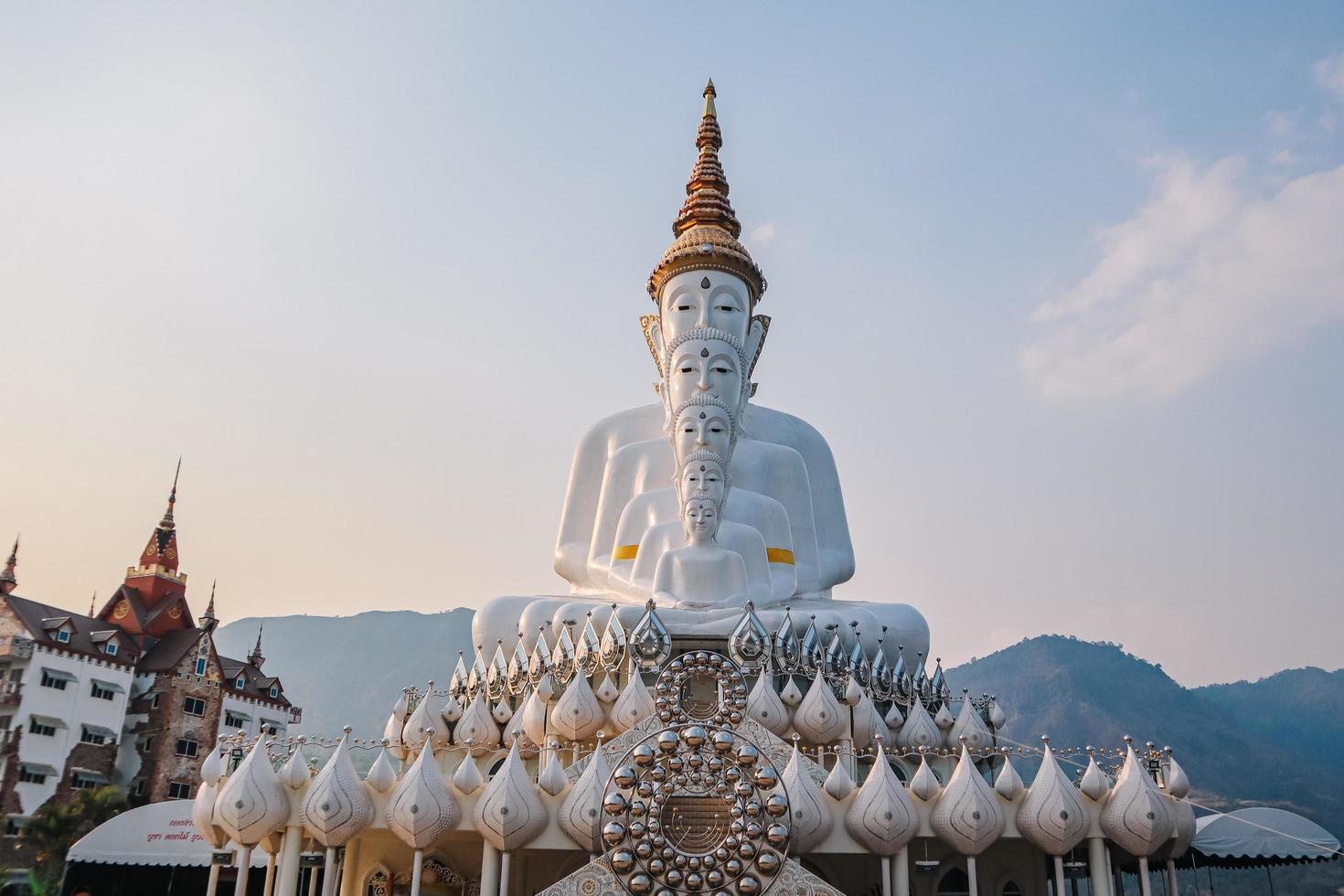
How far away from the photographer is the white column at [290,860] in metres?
10.8

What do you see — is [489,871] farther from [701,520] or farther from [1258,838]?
[1258,838]

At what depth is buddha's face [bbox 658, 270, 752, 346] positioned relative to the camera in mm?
17531

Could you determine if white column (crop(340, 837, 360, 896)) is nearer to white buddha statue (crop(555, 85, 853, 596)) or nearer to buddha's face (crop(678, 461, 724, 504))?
white buddha statue (crop(555, 85, 853, 596))

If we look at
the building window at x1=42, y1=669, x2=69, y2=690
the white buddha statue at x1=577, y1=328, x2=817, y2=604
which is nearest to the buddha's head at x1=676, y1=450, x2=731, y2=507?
the white buddha statue at x1=577, y1=328, x2=817, y2=604

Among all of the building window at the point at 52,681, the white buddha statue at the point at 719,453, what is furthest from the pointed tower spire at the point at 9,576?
the white buddha statue at the point at 719,453

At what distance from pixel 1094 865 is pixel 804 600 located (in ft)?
21.5

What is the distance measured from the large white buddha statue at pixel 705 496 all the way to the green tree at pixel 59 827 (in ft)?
44.4

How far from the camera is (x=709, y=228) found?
1886 centimetres

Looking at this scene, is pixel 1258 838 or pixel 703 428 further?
pixel 703 428

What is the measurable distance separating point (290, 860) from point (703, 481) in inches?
295

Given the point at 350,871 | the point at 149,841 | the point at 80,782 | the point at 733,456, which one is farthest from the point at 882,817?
the point at 80,782

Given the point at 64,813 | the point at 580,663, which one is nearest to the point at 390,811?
the point at 580,663

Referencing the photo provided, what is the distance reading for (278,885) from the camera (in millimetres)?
10820

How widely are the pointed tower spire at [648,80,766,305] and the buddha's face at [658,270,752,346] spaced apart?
0.18 metres
